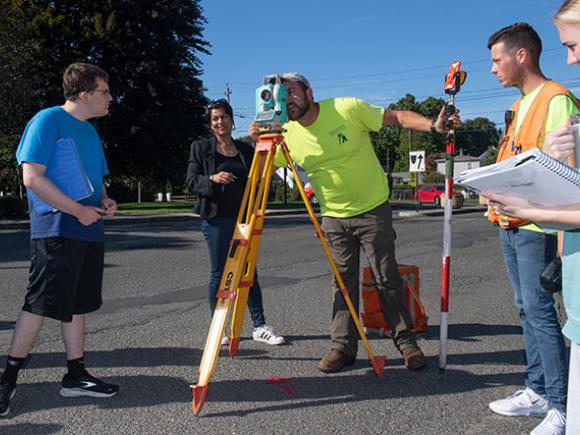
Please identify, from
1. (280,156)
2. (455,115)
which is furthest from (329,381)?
(455,115)

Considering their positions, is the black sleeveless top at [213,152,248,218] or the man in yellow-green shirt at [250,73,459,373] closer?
the man in yellow-green shirt at [250,73,459,373]

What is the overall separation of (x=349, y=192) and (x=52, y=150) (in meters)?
1.98

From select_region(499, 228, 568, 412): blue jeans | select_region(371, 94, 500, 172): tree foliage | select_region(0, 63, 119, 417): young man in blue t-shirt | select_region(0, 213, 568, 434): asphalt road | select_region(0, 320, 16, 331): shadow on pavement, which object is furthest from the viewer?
select_region(371, 94, 500, 172): tree foliage

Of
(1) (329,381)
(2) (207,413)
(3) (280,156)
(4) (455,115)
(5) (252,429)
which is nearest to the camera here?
(5) (252,429)

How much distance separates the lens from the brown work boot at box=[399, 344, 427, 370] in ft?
13.4

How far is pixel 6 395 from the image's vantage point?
340 centimetres

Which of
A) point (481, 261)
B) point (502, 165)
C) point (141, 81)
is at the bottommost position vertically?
point (481, 261)

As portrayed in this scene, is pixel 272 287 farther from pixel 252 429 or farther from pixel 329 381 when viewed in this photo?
pixel 252 429

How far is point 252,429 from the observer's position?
10.4ft

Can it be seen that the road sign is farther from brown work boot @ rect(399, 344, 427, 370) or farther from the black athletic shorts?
the black athletic shorts

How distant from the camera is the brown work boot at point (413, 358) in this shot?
4078 mm

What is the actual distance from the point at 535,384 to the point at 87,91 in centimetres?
322

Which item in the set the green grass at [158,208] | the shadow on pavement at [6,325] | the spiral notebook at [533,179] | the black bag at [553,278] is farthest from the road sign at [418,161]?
the spiral notebook at [533,179]

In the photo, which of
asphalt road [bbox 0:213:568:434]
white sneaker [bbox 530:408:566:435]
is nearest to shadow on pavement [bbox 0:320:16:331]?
asphalt road [bbox 0:213:568:434]
